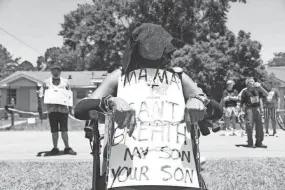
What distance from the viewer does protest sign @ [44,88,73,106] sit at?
305 inches

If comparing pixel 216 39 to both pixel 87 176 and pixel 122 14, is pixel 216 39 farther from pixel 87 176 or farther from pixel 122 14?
pixel 87 176

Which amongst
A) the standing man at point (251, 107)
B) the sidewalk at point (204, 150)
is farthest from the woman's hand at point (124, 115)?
the standing man at point (251, 107)

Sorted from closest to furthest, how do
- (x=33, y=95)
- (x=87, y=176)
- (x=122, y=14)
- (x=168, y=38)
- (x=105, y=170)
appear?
(x=105, y=170), (x=168, y=38), (x=87, y=176), (x=122, y=14), (x=33, y=95)

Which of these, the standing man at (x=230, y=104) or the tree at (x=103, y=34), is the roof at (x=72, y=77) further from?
the standing man at (x=230, y=104)

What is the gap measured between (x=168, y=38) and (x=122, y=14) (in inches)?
1233

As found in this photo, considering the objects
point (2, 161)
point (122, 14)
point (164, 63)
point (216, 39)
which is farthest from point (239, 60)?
point (164, 63)

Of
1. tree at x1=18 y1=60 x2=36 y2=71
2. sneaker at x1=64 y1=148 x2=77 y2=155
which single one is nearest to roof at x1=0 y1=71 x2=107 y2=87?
sneaker at x1=64 y1=148 x2=77 y2=155

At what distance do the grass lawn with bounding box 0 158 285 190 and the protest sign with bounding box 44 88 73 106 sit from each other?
1350 millimetres

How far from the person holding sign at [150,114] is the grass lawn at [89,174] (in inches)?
123

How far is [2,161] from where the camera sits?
7137 mm

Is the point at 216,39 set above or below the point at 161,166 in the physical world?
above

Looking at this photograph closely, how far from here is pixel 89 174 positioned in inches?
231

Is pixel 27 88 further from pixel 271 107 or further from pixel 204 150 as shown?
pixel 204 150

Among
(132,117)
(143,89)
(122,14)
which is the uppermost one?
(122,14)
